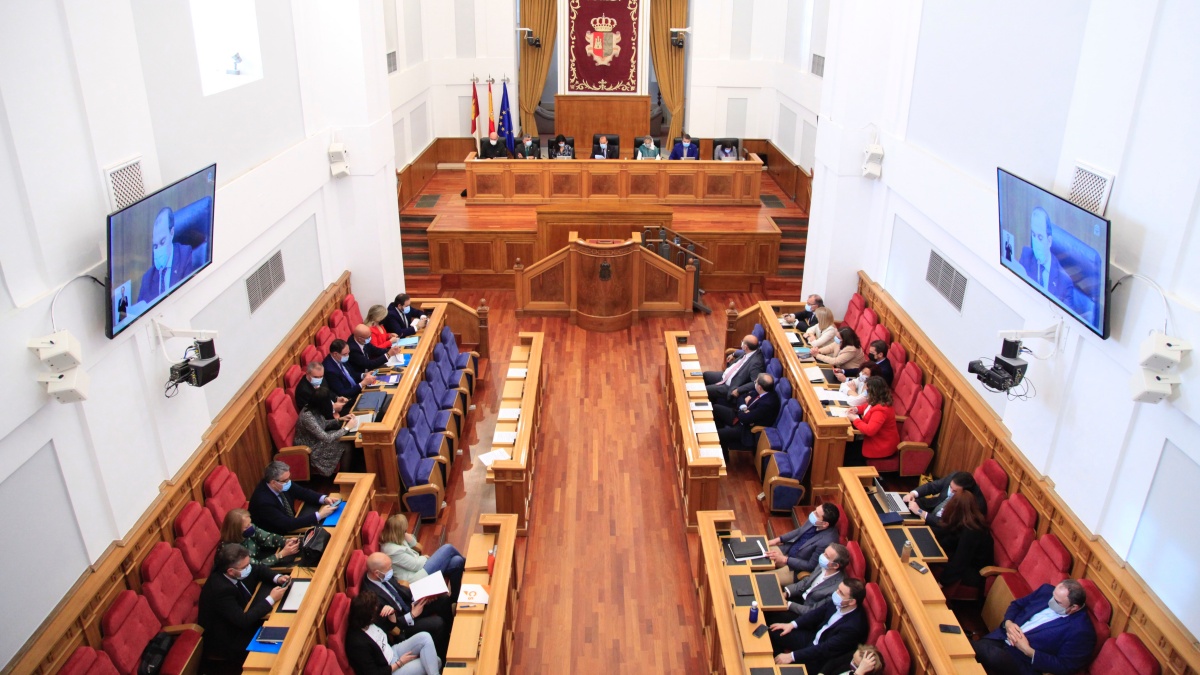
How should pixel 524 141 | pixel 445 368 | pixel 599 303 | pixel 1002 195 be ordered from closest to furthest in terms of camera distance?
pixel 1002 195
pixel 445 368
pixel 599 303
pixel 524 141

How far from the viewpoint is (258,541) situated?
19.6 ft

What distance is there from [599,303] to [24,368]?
740 centimetres

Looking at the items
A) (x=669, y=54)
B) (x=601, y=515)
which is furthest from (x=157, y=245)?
(x=669, y=54)

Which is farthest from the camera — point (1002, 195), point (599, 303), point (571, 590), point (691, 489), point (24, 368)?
point (599, 303)

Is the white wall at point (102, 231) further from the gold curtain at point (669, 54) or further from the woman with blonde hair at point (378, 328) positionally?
the gold curtain at point (669, 54)

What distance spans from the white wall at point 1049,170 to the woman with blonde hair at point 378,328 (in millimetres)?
5378

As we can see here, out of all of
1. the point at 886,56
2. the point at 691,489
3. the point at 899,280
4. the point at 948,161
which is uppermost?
the point at 886,56

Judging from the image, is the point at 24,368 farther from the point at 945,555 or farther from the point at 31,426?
the point at 945,555

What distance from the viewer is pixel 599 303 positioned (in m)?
10.9

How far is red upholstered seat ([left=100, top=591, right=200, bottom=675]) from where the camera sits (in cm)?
466

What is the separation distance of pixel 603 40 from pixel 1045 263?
13.2m

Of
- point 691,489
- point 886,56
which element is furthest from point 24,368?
point 886,56

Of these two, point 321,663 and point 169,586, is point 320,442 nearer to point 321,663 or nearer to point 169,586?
point 169,586

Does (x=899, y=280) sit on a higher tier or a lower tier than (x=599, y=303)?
higher
